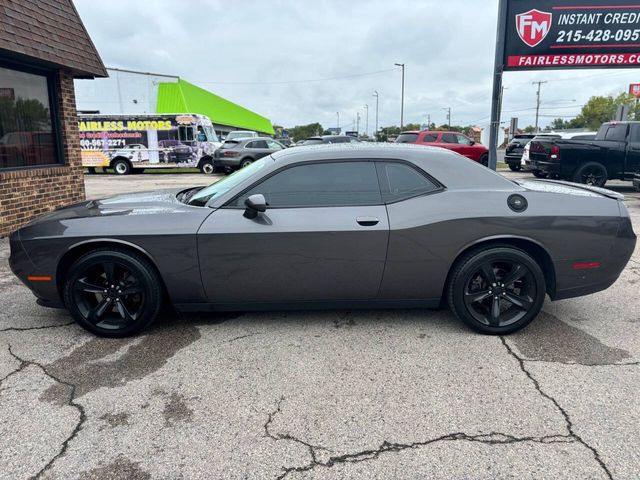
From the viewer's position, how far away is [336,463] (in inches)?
87.4

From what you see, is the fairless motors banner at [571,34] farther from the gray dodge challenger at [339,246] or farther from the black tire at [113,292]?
the black tire at [113,292]

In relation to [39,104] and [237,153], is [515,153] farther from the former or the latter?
[39,104]

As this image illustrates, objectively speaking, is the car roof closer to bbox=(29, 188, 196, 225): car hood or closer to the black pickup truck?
bbox=(29, 188, 196, 225): car hood

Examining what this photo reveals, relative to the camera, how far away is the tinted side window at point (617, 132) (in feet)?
39.8

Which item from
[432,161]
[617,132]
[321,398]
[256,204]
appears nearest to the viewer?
[321,398]

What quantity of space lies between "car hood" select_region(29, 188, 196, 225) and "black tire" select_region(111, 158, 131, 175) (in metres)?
17.7

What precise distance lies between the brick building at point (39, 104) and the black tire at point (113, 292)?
4403mm

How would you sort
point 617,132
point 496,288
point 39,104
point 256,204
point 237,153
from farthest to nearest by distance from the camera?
point 237,153
point 617,132
point 39,104
point 496,288
point 256,204

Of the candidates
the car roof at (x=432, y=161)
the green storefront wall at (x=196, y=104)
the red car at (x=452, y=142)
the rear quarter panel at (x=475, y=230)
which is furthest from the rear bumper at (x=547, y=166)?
the green storefront wall at (x=196, y=104)

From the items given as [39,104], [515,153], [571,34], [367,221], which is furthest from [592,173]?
[39,104]

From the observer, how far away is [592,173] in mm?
12094

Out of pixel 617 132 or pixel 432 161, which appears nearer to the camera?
pixel 432 161

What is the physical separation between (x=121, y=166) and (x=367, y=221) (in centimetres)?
1948

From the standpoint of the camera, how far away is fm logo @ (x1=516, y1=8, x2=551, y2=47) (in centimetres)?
1220
